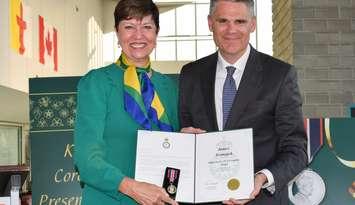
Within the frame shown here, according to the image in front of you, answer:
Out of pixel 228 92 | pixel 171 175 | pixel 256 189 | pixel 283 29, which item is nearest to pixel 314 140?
pixel 228 92

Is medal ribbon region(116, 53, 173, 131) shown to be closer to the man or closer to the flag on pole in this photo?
the man

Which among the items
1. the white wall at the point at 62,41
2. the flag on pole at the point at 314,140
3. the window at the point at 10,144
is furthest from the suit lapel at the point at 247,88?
the window at the point at 10,144

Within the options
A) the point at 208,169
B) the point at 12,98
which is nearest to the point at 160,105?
the point at 208,169

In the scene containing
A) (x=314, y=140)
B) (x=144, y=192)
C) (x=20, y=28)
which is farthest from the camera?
(x=20, y=28)

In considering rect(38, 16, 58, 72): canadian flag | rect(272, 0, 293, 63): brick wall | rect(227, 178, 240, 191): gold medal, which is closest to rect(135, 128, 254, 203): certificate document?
rect(227, 178, 240, 191): gold medal

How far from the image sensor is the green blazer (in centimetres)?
199

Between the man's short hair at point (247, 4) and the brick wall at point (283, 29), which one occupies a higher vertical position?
the brick wall at point (283, 29)

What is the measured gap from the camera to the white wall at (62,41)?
8.78m

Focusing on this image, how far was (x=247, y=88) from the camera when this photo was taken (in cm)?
219

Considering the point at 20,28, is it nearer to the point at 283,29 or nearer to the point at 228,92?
the point at 283,29

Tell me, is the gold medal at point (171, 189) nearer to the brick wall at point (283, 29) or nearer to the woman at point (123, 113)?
the woman at point (123, 113)

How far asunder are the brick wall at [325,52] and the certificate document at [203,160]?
3.39 metres

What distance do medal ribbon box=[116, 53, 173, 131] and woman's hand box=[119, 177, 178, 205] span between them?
9.3 inches

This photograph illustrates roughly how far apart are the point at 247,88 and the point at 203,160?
0.32 metres
